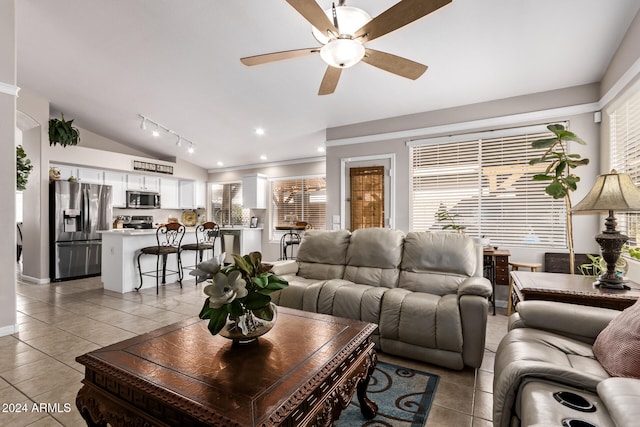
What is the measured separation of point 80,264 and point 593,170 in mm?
8198

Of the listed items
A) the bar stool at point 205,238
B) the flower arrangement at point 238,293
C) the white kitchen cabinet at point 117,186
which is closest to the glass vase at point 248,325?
the flower arrangement at point 238,293

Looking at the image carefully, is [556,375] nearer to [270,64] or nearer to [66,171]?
[270,64]

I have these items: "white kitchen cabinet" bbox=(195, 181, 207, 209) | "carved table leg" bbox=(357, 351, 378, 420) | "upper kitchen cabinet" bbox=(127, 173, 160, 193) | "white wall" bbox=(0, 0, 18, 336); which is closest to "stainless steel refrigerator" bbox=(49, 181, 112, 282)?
"upper kitchen cabinet" bbox=(127, 173, 160, 193)

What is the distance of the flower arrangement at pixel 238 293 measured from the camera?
4.42ft

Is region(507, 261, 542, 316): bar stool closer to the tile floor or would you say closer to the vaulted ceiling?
the tile floor

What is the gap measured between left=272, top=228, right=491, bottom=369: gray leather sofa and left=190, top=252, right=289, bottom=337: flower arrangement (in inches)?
54.4

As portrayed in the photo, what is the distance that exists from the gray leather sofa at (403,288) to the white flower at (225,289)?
5.15 ft

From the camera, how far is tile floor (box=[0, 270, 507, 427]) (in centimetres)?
185

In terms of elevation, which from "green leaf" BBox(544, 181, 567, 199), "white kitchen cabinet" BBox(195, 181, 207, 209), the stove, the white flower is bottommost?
the white flower

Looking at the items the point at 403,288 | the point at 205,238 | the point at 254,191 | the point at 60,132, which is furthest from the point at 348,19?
the point at 60,132

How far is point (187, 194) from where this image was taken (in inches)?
324

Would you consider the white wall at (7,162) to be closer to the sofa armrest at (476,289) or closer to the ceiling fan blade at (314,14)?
the ceiling fan blade at (314,14)

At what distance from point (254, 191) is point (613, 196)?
647 centimetres

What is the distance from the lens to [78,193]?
5.63 meters
